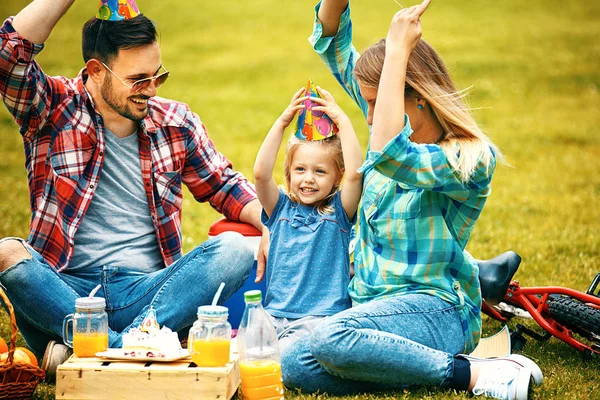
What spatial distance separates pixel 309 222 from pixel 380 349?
934 mm

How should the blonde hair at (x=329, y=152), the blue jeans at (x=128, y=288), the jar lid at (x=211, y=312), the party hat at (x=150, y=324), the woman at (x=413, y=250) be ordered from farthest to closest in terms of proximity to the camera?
1. the blonde hair at (x=329, y=152)
2. the blue jeans at (x=128, y=288)
3. the party hat at (x=150, y=324)
4. the woman at (x=413, y=250)
5. the jar lid at (x=211, y=312)

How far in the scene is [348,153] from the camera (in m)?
4.57

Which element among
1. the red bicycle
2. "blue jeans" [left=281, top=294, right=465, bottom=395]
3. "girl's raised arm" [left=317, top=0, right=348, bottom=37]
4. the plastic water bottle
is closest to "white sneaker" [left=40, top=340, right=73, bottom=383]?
A: the plastic water bottle

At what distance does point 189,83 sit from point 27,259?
15399mm

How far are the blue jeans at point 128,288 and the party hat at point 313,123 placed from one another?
69 cm

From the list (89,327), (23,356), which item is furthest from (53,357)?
(89,327)

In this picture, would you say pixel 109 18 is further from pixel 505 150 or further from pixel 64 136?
pixel 505 150

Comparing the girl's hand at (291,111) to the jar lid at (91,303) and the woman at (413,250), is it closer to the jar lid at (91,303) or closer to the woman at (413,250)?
the woman at (413,250)

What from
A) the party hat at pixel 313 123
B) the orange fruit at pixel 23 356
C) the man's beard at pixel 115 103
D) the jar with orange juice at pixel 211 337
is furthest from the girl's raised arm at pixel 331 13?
the orange fruit at pixel 23 356

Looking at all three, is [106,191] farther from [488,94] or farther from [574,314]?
[488,94]

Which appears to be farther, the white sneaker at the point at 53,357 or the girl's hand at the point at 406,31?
the white sneaker at the point at 53,357

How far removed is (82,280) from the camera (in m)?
4.80

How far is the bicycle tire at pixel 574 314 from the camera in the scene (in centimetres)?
472

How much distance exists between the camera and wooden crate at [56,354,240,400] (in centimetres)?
391
